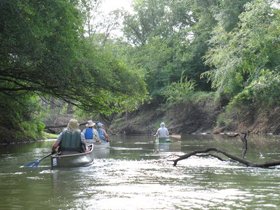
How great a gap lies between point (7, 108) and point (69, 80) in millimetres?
9486

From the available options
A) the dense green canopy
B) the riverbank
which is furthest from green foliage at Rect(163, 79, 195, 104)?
the dense green canopy

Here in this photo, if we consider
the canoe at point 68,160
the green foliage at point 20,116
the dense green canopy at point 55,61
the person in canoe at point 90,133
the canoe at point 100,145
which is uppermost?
the dense green canopy at point 55,61

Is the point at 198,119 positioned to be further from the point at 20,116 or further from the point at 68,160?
the point at 68,160

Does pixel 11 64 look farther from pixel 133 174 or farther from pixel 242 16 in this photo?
pixel 242 16

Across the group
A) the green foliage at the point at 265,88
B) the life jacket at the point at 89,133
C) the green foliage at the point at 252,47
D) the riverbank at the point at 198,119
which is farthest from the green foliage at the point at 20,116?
the riverbank at the point at 198,119

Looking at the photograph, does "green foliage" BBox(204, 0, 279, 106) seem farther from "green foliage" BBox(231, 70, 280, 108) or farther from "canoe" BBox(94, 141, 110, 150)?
"canoe" BBox(94, 141, 110, 150)

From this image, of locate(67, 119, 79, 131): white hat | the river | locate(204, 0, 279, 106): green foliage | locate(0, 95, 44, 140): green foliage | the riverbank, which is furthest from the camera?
the riverbank

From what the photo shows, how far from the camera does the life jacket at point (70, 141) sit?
15.6 metres

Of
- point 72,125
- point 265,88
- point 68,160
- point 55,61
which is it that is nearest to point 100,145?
point 55,61

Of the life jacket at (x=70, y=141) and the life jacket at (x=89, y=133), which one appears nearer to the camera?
the life jacket at (x=70, y=141)

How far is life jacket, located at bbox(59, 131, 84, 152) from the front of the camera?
51.2 feet

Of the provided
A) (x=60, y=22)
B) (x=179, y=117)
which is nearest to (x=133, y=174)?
(x=60, y=22)

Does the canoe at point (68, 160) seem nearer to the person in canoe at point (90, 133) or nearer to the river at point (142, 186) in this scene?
the river at point (142, 186)

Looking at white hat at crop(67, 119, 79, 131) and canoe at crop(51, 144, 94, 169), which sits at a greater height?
white hat at crop(67, 119, 79, 131)
